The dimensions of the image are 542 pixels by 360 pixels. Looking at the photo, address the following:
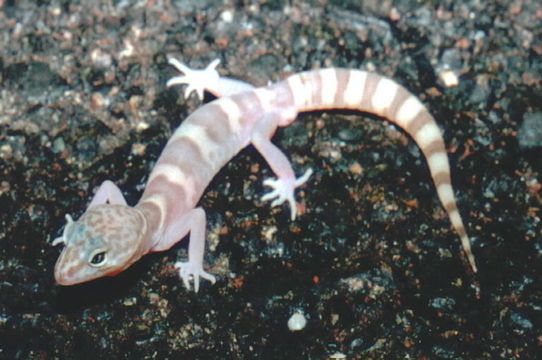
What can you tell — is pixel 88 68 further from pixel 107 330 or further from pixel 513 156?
pixel 513 156

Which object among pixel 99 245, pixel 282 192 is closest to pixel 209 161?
pixel 282 192

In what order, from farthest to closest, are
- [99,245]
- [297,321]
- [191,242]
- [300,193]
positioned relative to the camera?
[300,193] < [191,242] < [297,321] < [99,245]

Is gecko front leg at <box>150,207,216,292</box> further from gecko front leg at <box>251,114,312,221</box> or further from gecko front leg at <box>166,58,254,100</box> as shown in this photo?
gecko front leg at <box>166,58,254,100</box>

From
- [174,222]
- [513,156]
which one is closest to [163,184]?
[174,222]

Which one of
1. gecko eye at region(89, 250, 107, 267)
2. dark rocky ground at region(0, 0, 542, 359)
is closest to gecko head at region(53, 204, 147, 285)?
gecko eye at region(89, 250, 107, 267)

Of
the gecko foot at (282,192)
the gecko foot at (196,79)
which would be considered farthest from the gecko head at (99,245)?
the gecko foot at (196,79)

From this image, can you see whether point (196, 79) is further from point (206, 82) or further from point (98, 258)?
point (98, 258)

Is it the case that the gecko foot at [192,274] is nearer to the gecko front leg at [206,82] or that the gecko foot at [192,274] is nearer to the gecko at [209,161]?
the gecko at [209,161]

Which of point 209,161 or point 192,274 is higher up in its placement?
point 209,161
